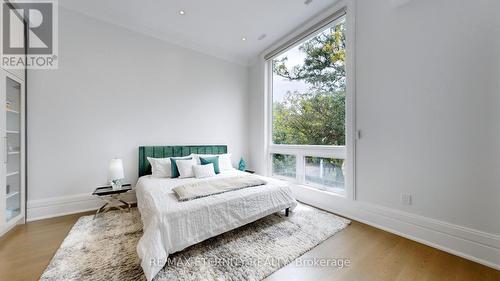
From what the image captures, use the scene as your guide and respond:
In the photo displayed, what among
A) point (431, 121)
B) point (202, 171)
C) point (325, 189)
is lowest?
point (325, 189)

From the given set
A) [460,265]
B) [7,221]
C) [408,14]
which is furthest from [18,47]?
[460,265]

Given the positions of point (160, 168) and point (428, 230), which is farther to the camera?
point (160, 168)

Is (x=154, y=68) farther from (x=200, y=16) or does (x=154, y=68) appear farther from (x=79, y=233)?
(x=79, y=233)

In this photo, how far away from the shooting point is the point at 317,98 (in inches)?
134

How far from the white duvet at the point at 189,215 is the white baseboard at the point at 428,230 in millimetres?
937

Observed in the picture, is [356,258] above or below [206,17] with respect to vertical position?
below

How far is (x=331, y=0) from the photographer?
111 inches

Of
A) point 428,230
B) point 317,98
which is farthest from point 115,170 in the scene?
point 428,230

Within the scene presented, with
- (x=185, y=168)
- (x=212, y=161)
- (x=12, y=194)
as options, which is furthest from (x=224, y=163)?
(x=12, y=194)

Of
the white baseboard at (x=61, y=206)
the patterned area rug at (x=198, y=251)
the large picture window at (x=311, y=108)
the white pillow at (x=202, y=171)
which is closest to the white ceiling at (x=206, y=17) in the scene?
the large picture window at (x=311, y=108)

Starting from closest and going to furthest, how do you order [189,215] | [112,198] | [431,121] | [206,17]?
[189,215]
[431,121]
[112,198]
[206,17]

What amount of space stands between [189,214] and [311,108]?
2.71m

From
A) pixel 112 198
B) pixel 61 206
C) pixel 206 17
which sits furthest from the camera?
pixel 206 17

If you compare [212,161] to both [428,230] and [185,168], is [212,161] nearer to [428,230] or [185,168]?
[185,168]
